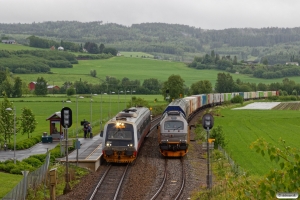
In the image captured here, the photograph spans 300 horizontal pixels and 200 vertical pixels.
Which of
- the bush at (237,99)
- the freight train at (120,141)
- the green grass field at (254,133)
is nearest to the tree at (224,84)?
the bush at (237,99)

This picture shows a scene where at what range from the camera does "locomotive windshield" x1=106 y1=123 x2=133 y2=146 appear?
113 feet

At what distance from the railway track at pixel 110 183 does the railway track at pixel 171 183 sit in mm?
2186

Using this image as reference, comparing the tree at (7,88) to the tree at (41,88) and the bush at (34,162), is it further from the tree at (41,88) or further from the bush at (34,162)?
the bush at (34,162)

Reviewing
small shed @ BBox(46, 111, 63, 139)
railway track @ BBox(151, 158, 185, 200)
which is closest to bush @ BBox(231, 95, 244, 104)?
small shed @ BBox(46, 111, 63, 139)

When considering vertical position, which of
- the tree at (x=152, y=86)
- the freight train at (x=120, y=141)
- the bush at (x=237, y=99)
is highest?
the freight train at (x=120, y=141)

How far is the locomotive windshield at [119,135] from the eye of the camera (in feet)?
113

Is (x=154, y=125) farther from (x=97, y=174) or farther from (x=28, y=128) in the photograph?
(x=97, y=174)

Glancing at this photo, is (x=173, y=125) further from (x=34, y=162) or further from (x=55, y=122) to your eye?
(x=55, y=122)

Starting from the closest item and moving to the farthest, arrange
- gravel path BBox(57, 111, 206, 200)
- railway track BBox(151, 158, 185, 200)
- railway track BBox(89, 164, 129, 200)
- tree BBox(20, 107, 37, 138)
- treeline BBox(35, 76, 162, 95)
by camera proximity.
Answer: railway track BBox(89, 164, 129, 200) < railway track BBox(151, 158, 185, 200) < gravel path BBox(57, 111, 206, 200) < tree BBox(20, 107, 37, 138) < treeline BBox(35, 76, 162, 95)

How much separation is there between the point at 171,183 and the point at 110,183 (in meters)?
3.32

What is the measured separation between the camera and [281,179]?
27.6 feet

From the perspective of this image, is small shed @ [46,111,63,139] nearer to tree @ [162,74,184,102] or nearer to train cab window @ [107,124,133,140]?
train cab window @ [107,124,133,140]

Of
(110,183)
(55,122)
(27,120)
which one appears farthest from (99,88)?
(110,183)

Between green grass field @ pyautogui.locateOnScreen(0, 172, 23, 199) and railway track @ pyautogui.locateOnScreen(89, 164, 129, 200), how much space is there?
451 centimetres
